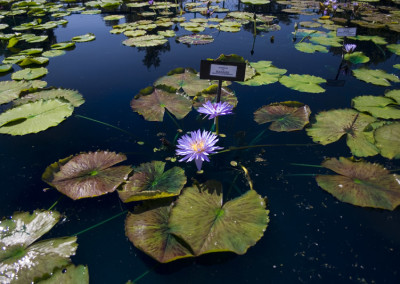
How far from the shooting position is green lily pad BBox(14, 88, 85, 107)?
215 cm

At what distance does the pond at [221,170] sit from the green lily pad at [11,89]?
0.07 feet

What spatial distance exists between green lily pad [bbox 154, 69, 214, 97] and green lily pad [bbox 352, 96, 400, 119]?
1.37 meters

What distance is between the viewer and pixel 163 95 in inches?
83.8

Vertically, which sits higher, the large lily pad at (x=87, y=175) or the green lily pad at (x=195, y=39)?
the green lily pad at (x=195, y=39)

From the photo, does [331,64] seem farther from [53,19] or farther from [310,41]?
[53,19]

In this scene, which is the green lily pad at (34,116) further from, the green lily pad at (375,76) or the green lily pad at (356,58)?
the green lily pad at (356,58)

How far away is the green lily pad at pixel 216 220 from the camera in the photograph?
1.03 meters

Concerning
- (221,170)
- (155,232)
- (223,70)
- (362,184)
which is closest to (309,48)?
(223,70)

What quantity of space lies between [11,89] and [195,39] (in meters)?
2.64

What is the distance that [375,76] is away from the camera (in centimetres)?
256

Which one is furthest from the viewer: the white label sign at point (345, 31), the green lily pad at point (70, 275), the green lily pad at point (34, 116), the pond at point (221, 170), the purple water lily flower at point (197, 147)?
the white label sign at point (345, 31)

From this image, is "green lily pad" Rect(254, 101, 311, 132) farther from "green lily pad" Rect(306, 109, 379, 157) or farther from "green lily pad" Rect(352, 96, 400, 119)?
"green lily pad" Rect(352, 96, 400, 119)

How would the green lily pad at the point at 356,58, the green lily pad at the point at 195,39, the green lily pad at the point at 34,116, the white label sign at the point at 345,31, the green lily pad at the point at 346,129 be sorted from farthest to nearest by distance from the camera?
1. the green lily pad at the point at 195,39
2. the green lily pad at the point at 356,58
3. the white label sign at the point at 345,31
4. the green lily pad at the point at 34,116
5. the green lily pad at the point at 346,129

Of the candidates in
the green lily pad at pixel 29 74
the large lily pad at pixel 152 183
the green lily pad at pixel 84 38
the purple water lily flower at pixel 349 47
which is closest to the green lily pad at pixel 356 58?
the purple water lily flower at pixel 349 47
